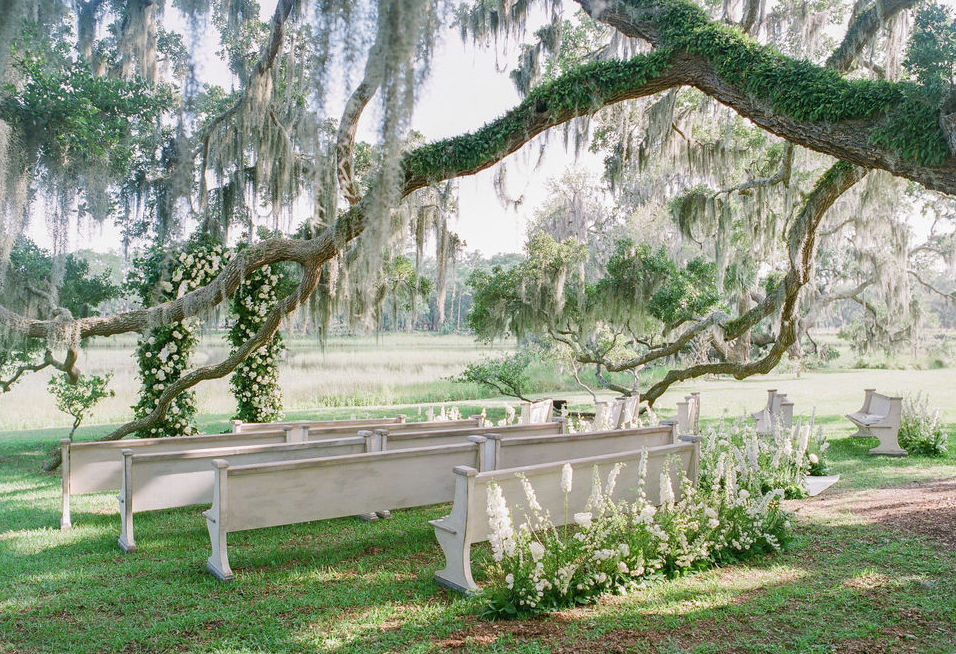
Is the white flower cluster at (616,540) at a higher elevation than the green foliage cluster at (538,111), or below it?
below

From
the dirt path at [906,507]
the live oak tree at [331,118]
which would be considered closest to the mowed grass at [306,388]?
the live oak tree at [331,118]

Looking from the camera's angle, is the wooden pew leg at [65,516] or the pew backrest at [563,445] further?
the wooden pew leg at [65,516]

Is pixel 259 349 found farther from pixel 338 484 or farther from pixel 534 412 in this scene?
pixel 338 484

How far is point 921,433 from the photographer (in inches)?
348

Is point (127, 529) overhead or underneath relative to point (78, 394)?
underneath

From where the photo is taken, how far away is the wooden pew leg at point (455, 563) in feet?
12.0

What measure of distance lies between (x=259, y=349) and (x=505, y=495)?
6483 mm

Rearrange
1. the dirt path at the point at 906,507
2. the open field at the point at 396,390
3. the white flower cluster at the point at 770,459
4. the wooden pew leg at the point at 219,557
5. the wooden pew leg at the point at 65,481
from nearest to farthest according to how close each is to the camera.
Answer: the wooden pew leg at the point at 219,557
the dirt path at the point at 906,507
the wooden pew leg at the point at 65,481
the white flower cluster at the point at 770,459
the open field at the point at 396,390

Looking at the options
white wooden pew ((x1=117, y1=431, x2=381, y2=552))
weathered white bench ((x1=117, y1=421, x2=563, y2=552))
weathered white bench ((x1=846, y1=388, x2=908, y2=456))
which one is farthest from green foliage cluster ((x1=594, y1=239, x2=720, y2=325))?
white wooden pew ((x1=117, y1=431, x2=381, y2=552))

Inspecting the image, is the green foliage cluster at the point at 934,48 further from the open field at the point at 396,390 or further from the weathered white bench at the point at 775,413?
the open field at the point at 396,390

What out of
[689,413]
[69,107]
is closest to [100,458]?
[69,107]

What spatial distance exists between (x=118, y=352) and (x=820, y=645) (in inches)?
1424

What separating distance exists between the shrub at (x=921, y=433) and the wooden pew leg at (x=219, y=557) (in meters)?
9.32

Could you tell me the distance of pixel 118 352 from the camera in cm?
3244
